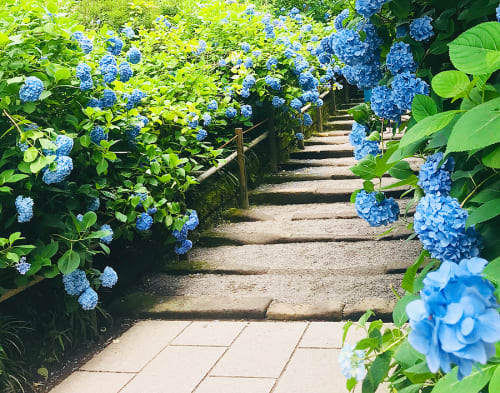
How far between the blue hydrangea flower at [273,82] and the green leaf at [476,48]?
17.3 feet

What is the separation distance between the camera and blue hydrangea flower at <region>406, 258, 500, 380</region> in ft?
2.29

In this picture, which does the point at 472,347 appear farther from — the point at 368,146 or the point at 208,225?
the point at 208,225

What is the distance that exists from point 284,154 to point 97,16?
2898 millimetres

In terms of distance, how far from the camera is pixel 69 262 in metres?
3.20

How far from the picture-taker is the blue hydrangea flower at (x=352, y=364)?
148cm

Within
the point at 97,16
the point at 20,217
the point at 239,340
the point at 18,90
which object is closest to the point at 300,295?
the point at 239,340

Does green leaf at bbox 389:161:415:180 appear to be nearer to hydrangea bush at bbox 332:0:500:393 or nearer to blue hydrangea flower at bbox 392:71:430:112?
hydrangea bush at bbox 332:0:500:393

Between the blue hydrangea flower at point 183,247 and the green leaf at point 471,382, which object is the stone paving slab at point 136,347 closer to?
the blue hydrangea flower at point 183,247

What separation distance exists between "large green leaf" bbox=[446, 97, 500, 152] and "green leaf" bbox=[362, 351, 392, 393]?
2.34ft

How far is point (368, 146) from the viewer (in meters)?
2.29

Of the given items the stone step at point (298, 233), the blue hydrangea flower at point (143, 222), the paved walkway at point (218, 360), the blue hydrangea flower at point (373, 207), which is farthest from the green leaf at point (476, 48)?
the stone step at point (298, 233)

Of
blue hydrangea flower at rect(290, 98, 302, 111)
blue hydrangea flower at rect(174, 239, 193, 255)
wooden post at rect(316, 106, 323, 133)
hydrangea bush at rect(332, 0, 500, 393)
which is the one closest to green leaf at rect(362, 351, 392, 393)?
hydrangea bush at rect(332, 0, 500, 393)

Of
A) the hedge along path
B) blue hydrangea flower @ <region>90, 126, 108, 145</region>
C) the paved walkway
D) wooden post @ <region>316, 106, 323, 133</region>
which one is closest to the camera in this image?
the paved walkway

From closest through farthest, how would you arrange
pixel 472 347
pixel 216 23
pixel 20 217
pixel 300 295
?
pixel 472 347 < pixel 20 217 < pixel 300 295 < pixel 216 23
